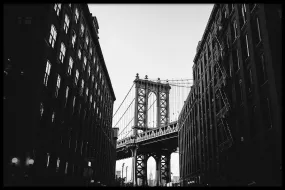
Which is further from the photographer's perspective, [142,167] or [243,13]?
[142,167]

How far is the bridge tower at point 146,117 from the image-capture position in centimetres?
9588

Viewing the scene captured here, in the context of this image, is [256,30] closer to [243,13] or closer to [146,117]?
[243,13]

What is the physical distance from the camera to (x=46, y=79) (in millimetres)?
26172

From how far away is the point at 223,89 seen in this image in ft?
115

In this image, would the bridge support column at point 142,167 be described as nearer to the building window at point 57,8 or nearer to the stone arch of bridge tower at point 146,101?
the stone arch of bridge tower at point 146,101

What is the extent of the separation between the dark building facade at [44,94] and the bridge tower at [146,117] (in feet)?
188

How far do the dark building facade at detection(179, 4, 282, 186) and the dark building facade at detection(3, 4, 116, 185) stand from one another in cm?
1673

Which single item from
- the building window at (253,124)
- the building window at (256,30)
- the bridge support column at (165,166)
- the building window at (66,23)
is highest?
the building window at (66,23)

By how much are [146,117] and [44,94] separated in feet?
248

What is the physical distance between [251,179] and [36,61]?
20375mm

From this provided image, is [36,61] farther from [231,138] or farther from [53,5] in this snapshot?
[231,138]

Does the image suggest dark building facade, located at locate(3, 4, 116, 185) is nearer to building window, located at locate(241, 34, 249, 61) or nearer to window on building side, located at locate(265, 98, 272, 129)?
building window, located at locate(241, 34, 249, 61)

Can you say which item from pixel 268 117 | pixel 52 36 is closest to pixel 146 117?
pixel 52 36

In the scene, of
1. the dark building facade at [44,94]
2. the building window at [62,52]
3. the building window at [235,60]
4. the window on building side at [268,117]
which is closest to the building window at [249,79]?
the window on building side at [268,117]
